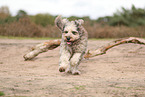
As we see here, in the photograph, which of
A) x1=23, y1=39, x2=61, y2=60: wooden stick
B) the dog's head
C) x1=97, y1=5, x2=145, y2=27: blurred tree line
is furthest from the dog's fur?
x1=97, y1=5, x2=145, y2=27: blurred tree line

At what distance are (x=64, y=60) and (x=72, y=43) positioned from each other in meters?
0.69

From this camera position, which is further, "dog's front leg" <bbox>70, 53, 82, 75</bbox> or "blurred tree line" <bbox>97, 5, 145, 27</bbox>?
"blurred tree line" <bbox>97, 5, 145, 27</bbox>

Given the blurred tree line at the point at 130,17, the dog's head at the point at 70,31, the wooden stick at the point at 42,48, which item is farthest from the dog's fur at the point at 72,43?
the blurred tree line at the point at 130,17

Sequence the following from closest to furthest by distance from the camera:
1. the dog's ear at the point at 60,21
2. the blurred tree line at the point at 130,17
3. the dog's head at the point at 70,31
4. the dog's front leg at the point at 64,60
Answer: the dog's front leg at the point at 64,60, the dog's head at the point at 70,31, the dog's ear at the point at 60,21, the blurred tree line at the point at 130,17

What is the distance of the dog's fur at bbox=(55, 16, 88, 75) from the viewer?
5941 mm

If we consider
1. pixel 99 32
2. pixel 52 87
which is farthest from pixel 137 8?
pixel 52 87

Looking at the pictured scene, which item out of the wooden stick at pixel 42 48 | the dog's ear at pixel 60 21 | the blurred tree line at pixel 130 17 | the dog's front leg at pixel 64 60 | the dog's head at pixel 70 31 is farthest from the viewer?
the blurred tree line at pixel 130 17

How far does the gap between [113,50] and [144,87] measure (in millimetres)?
7682

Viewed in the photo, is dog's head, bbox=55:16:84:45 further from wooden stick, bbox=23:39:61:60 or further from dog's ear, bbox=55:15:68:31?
wooden stick, bbox=23:39:61:60

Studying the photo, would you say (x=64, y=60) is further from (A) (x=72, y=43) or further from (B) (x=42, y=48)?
(B) (x=42, y=48)

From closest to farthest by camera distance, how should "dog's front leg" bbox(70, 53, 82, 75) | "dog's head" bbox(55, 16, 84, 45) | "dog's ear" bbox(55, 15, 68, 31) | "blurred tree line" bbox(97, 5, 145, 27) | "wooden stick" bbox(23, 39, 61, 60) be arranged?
"dog's head" bbox(55, 16, 84, 45)
"dog's front leg" bbox(70, 53, 82, 75)
"dog's ear" bbox(55, 15, 68, 31)
"wooden stick" bbox(23, 39, 61, 60)
"blurred tree line" bbox(97, 5, 145, 27)

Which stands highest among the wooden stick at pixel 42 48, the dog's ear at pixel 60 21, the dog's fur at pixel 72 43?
the dog's ear at pixel 60 21

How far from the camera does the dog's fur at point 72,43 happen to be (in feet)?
19.5

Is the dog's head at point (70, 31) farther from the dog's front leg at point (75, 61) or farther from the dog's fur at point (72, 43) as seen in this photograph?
the dog's front leg at point (75, 61)
